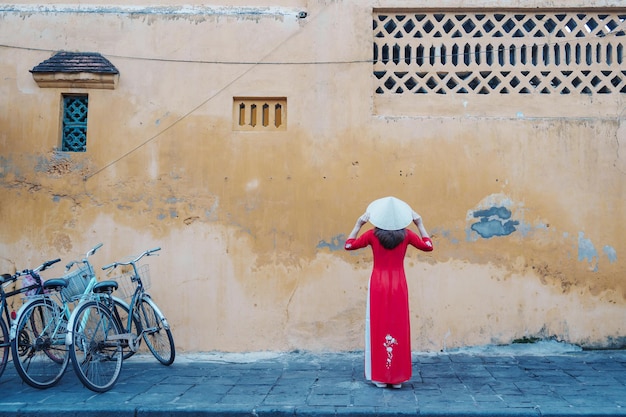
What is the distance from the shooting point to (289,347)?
5918 millimetres

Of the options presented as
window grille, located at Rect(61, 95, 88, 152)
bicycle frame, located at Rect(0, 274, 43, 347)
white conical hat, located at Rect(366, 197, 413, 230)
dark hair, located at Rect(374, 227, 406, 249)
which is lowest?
bicycle frame, located at Rect(0, 274, 43, 347)

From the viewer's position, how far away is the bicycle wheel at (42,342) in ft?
15.5

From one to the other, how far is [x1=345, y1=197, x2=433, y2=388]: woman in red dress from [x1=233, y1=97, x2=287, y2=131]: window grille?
196 cm

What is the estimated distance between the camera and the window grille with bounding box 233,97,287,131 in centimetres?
621

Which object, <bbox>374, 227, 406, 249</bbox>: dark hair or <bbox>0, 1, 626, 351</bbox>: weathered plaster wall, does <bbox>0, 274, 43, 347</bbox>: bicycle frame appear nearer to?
<bbox>0, 1, 626, 351</bbox>: weathered plaster wall

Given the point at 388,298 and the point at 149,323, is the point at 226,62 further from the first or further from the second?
the point at 388,298

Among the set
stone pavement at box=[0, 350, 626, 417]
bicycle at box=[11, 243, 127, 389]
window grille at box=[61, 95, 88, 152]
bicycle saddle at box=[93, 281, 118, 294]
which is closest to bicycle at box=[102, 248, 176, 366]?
stone pavement at box=[0, 350, 626, 417]

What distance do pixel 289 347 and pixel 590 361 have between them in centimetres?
→ 304

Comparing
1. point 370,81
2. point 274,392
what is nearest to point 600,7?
point 370,81

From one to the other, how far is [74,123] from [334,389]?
164 inches

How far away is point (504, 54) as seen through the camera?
6.30 metres

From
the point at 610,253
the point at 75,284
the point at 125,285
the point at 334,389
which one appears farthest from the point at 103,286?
the point at 610,253

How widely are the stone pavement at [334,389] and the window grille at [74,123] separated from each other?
2422 mm

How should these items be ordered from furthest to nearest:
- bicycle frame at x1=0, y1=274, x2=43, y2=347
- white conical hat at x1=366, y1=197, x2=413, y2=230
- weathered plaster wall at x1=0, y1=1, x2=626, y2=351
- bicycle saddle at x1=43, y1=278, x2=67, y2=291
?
weathered plaster wall at x1=0, y1=1, x2=626, y2=351, bicycle saddle at x1=43, y1=278, x2=67, y2=291, bicycle frame at x1=0, y1=274, x2=43, y2=347, white conical hat at x1=366, y1=197, x2=413, y2=230
